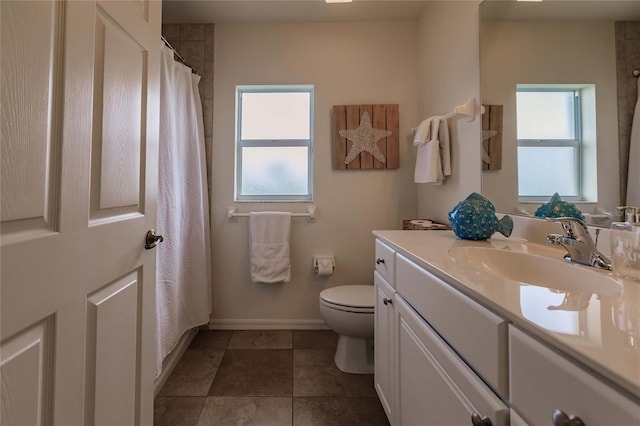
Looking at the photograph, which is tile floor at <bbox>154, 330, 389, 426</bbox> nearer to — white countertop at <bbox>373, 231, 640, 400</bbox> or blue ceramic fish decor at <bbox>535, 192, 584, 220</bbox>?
white countertop at <bbox>373, 231, 640, 400</bbox>

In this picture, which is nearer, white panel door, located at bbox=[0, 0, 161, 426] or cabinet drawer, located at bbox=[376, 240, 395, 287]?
white panel door, located at bbox=[0, 0, 161, 426]

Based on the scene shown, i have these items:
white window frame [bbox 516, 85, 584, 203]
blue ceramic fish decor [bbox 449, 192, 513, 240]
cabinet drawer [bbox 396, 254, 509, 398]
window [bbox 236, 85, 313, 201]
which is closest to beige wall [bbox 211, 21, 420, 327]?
window [bbox 236, 85, 313, 201]

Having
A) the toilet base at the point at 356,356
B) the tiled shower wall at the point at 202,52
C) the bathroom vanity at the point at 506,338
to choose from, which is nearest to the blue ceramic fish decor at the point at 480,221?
the bathroom vanity at the point at 506,338

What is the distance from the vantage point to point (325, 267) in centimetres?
198

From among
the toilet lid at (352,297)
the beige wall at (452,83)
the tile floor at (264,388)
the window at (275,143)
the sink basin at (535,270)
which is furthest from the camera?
the window at (275,143)

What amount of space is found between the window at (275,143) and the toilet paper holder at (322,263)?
1.70ft

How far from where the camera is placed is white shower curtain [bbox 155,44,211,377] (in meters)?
1.46

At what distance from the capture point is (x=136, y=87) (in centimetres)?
84

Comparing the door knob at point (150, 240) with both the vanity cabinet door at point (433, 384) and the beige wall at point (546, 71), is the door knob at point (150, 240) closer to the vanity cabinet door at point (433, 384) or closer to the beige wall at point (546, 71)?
the vanity cabinet door at point (433, 384)

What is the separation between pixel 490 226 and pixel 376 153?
1149 millimetres

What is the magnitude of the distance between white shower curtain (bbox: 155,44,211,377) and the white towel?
1.48 metres

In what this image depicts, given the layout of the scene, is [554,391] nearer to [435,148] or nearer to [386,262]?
[386,262]

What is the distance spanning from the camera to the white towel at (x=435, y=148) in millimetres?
1606

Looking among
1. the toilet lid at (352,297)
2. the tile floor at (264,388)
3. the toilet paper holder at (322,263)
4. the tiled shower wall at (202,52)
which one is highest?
the tiled shower wall at (202,52)
